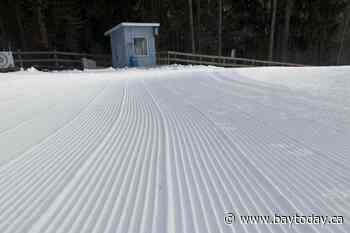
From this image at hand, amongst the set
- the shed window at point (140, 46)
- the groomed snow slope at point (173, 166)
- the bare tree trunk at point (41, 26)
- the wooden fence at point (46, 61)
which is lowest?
the groomed snow slope at point (173, 166)

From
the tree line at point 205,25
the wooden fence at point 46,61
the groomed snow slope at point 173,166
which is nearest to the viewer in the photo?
the groomed snow slope at point 173,166

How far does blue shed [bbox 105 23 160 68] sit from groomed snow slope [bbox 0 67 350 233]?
496 inches

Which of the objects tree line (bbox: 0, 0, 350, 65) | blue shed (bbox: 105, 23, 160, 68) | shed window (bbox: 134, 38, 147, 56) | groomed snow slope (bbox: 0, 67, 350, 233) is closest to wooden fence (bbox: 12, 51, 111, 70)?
tree line (bbox: 0, 0, 350, 65)

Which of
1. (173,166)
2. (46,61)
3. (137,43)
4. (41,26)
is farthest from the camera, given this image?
(41,26)

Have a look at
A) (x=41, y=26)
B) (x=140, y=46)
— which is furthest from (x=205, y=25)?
(x=41, y=26)

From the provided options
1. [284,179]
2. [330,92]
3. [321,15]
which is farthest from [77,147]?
[321,15]

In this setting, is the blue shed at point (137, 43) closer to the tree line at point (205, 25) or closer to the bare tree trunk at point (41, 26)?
the bare tree trunk at point (41, 26)

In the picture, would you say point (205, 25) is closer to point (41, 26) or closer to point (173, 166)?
point (41, 26)

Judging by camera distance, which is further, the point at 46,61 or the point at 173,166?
the point at 46,61

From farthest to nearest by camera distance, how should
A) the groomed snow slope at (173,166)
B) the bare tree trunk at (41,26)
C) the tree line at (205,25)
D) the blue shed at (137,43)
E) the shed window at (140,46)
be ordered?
the tree line at (205,25) < the bare tree trunk at (41,26) < the shed window at (140,46) < the blue shed at (137,43) < the groomed snow slope at (173,166)

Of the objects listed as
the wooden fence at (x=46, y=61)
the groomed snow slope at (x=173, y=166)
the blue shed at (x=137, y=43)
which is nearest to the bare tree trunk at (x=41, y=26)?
the wooden fence at (x=46, y=61)

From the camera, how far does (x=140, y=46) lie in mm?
17547

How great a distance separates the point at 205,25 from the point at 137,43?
12393 mm

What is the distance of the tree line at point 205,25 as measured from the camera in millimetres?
23953
